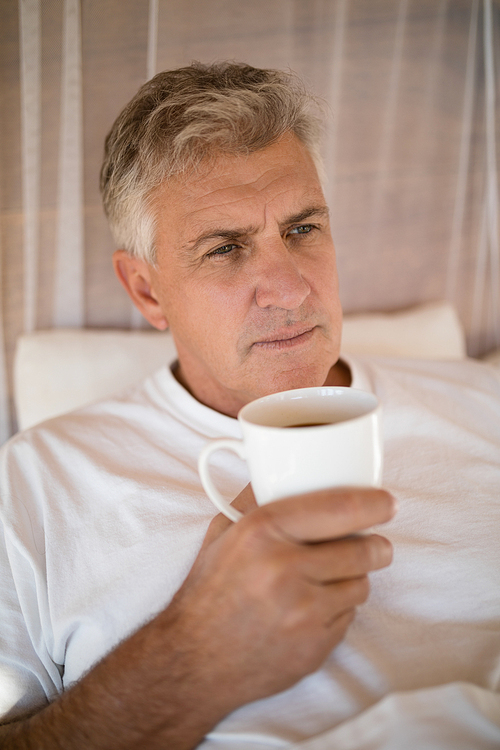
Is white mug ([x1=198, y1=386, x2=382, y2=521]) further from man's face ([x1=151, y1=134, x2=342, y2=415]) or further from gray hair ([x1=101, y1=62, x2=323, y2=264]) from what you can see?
gray hair ([x1=101, y1=62, x2=323, y2=264])

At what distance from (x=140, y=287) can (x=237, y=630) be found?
910mm

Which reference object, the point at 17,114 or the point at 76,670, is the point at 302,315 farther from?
the point at 17,114

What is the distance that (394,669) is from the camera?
81 centimetres

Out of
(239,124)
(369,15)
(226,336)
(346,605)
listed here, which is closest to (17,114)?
(239,124)

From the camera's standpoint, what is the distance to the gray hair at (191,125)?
1105mm

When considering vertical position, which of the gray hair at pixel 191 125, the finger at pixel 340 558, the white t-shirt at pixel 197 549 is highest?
the gray hair at pixel 191 125

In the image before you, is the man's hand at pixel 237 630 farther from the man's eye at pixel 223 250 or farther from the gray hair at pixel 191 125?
the gray hair at pixel 191 125

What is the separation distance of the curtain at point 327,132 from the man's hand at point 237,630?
3.36 ft

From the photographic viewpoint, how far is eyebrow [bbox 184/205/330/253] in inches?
43.4

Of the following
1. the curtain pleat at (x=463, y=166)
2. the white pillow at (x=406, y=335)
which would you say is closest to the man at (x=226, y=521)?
the white pillow at (x=406, y=335)

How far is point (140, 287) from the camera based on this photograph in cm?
139

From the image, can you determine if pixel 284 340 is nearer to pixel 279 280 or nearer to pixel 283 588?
pixel 279 280

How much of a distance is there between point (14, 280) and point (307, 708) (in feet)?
4.32

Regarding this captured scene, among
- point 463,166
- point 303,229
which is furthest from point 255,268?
point 463,166
